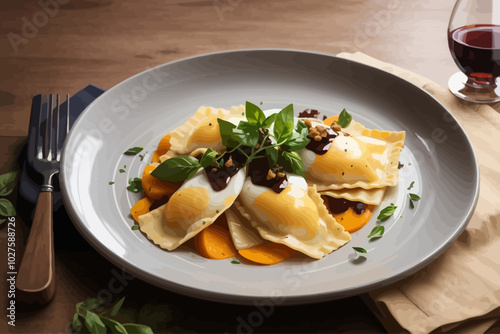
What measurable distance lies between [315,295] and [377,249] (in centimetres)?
61

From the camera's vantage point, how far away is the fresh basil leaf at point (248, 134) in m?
3.08

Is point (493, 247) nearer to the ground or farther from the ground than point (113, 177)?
nearer to the ground

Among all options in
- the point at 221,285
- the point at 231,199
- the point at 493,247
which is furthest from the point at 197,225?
the point at 493,247

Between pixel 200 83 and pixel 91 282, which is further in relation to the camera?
pixel 200 83

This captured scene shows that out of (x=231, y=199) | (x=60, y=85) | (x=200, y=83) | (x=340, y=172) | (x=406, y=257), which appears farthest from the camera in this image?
(x=60, y=85)

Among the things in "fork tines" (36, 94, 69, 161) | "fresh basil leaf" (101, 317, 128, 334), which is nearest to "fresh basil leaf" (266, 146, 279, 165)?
"fresh basil leaf" (101, 317, 128, 334)

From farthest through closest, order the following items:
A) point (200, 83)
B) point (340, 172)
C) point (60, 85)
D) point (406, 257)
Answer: point (60, 85), point (200, 83), point (340, 172), point (406, 257)

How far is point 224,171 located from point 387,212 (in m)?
0.94

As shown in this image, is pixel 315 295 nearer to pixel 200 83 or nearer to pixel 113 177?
pixel 113 177

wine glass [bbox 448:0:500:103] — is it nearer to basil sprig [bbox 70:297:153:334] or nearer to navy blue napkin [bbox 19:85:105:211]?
navy blue napkin [bbox 19:85:105:211]

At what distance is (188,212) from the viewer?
3006 mm

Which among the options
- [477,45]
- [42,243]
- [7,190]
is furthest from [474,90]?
[7,190]

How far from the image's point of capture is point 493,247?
10.1 feet

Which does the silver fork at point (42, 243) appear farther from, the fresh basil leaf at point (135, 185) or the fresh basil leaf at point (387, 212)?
the fresh basil leaf at point (387, 212)
